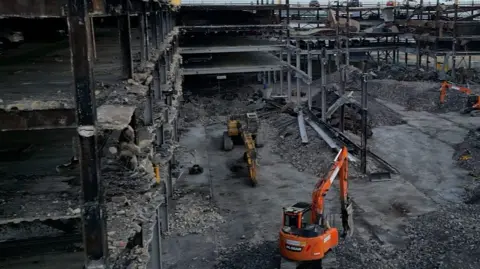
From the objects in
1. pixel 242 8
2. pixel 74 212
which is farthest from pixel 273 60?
pixel 74 212

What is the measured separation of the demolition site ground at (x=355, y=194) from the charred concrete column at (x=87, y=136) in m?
9.77

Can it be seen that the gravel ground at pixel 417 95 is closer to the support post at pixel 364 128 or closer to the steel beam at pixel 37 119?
the support post at pixel 364 128

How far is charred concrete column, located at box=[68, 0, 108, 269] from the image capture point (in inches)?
176

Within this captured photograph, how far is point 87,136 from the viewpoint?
465cm

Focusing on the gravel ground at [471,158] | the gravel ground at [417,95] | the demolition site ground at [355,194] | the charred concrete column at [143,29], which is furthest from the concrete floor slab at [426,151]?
the charred concrete column at [143,29]

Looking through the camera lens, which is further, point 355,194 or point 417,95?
point 417,95

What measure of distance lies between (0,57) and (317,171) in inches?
593

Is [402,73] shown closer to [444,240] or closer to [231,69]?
[231,69]

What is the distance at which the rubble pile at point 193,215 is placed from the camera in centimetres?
1696

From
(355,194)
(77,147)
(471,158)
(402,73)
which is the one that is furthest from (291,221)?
(402,73)

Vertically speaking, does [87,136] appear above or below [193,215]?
above

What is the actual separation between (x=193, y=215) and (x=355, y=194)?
20.4 ft

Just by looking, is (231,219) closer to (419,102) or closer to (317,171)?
(317,171)

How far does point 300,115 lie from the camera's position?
3030 centimetres
